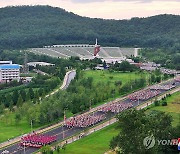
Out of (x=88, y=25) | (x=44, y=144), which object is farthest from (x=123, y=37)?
(x=44, y=144)

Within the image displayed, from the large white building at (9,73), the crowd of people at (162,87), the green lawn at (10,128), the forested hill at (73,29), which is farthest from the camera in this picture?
the forested hill at (73,29)

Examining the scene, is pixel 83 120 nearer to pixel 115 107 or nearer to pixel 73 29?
pixel 115 107

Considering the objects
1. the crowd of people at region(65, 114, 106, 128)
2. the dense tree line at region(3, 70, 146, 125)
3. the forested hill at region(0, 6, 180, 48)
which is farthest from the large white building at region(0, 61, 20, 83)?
the forested hill at region(0, 6, 180, 48)

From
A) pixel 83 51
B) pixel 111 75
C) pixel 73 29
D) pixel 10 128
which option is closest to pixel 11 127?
pixel 10 128

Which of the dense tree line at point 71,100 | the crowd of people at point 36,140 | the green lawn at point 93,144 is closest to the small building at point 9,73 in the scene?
the dense tree line at point 71,100

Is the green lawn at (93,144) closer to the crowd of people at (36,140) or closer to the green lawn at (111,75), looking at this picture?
the crowd of people at (36,140)

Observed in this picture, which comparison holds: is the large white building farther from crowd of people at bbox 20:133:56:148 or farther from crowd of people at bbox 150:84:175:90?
crowd of people at bbox 20:133:56:148
